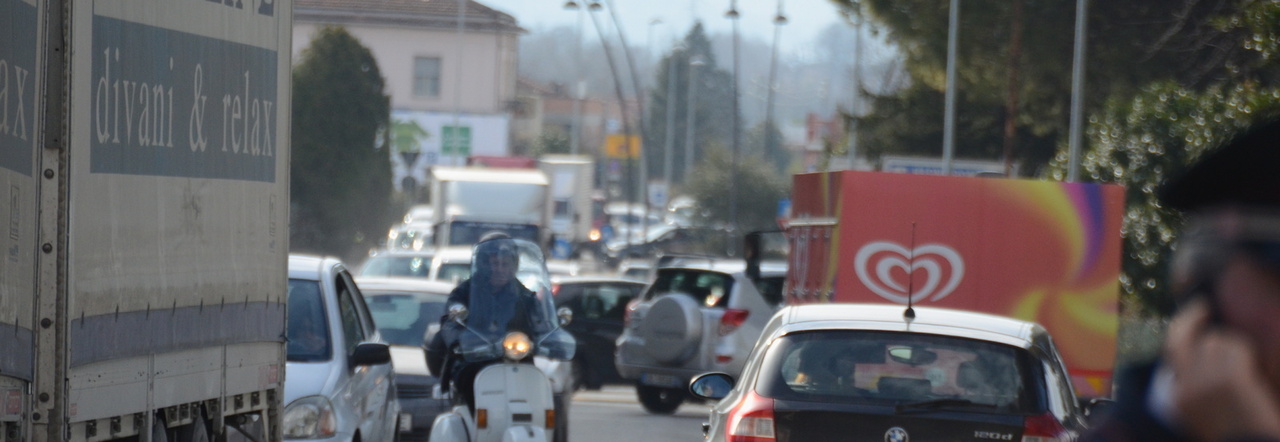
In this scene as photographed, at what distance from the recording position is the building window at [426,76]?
235ft

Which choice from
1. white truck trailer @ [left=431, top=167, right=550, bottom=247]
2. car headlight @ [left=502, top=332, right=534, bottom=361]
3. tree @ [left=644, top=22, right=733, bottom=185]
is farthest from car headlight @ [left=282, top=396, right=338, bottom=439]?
tree @ [left=644, top=22, right=733, bottom=185]

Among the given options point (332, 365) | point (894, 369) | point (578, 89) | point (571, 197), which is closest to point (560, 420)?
point (332, 365)

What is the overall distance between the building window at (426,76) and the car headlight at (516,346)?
206 ft

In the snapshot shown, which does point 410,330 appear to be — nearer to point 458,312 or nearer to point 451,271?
point 458,312

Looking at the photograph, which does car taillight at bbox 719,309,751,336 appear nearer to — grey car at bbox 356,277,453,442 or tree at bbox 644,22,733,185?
grey car at bbox 356,277,453,442

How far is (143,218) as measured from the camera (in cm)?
584

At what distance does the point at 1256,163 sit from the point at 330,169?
39.7 meters

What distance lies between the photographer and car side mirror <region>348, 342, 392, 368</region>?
28.9 feet

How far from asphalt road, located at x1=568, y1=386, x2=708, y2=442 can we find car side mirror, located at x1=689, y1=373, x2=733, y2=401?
201 inches

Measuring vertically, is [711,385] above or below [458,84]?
below

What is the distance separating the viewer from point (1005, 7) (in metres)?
32.6

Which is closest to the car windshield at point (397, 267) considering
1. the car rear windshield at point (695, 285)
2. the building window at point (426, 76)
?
the car rear windshield at point (695, 285)

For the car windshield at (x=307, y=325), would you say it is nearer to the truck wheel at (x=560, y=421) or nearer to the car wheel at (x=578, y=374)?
the truck wheel at (x=560, y=421)

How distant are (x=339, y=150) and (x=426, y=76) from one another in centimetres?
3238
